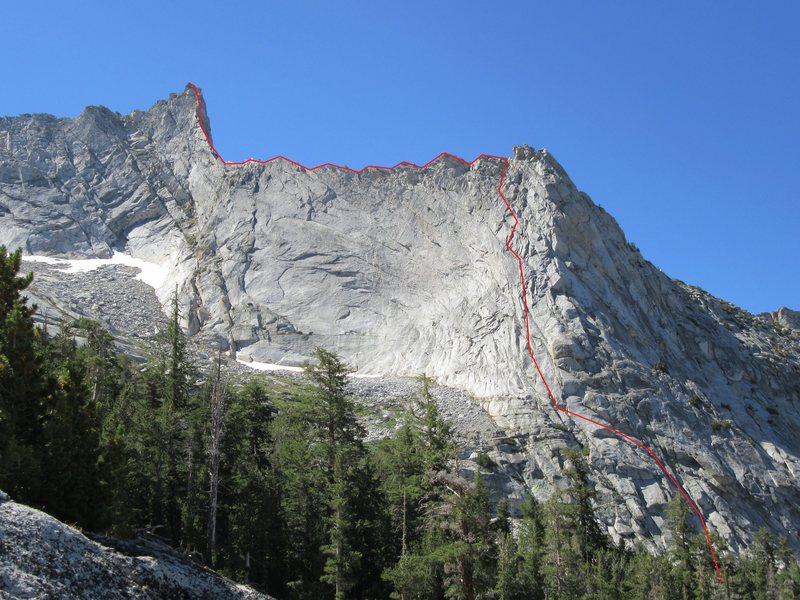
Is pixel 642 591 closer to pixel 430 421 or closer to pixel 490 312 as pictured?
pixel 430 421

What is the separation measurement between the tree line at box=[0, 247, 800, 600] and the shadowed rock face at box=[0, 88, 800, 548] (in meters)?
18.0

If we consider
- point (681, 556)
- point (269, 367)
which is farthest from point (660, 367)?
point (269, 367)

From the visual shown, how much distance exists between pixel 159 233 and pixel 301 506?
8515 cm

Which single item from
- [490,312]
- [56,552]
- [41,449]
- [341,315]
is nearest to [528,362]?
[490,312]

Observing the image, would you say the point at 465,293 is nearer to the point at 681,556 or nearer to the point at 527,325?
the point at 527,325

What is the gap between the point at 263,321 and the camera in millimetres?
91000

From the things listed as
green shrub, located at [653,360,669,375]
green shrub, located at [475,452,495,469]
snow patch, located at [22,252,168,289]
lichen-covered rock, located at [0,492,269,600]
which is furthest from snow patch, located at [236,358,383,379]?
lichen-covered rock, located at [0,492,269,600]

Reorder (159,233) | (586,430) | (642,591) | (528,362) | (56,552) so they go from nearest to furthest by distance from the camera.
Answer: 1. (56,552)
2. (642,591)
3. (586,430)
4. (528,362)
5. (159,233)

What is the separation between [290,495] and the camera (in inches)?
1366

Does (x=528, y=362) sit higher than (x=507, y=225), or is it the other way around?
(x=507, y=225)

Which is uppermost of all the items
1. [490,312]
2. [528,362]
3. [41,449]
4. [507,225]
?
[507,225]

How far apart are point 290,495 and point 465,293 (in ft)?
→ 174

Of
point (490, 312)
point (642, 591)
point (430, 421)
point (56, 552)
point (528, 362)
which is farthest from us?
point (490, 312)

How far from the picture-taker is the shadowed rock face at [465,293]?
6506 centimetres
